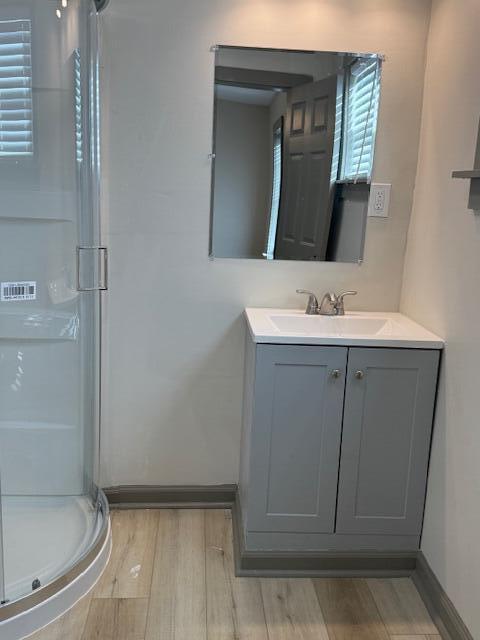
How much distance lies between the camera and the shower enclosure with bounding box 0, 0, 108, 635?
1.99m

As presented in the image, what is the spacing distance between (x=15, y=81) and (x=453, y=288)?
1.63 meters

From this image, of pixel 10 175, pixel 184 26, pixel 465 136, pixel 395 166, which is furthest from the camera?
pixel 395 166

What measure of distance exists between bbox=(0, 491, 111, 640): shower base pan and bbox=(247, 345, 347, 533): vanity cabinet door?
58 centimetres

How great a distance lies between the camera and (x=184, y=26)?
2.25 m

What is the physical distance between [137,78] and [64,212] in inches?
23.6

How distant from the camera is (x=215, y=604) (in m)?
2.02

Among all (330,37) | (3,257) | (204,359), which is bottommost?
(204,359)

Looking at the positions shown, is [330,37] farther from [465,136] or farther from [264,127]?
[465,136]

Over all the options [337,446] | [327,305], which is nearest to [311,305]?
[327,305]

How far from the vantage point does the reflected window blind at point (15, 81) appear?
6.45 ft

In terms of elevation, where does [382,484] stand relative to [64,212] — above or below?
below

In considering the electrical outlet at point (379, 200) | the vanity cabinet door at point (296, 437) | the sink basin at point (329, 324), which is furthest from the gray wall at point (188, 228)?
the vanity cabinet door at point (296, 437)

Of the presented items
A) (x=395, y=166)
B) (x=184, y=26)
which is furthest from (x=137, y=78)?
(x=395, y=166)

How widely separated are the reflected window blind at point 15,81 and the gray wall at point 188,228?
0.33 meters
